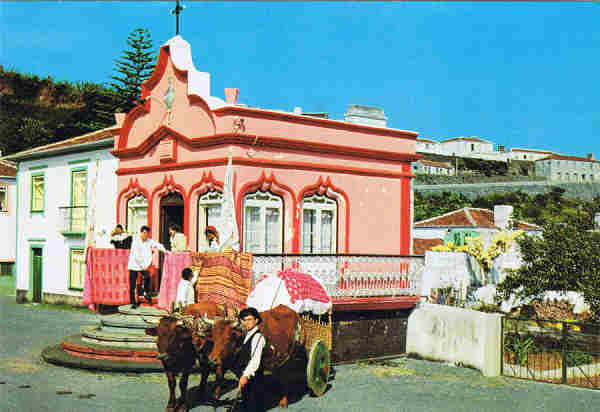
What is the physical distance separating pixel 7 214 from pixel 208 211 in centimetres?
2070

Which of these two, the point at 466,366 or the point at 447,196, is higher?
the point at 447,196

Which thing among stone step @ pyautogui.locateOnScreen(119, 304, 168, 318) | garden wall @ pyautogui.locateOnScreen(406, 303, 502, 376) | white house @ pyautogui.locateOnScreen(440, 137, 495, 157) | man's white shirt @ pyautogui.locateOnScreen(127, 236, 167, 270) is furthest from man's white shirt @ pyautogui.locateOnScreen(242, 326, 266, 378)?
white house @ pyautogui.locateOnScreen(440, 137, 495, 157)

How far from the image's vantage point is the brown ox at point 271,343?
8.94 meters

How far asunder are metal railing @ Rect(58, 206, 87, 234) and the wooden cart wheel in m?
14.0

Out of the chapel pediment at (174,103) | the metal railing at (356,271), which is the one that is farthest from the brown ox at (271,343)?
the chapel pediment at (174,103)

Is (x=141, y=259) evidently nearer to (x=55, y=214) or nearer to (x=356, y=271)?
(x=356, y=271)

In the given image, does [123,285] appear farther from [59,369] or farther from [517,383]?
[517,383]

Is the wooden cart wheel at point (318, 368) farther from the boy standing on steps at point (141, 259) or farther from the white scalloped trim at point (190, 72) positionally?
the white scalloped trim at point (190, 72)

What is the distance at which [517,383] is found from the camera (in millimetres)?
12648

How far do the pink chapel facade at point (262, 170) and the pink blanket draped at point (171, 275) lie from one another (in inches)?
71.7

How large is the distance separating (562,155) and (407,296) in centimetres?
8512

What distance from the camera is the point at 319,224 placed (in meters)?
16.5

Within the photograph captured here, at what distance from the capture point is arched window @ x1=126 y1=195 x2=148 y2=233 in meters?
17.7

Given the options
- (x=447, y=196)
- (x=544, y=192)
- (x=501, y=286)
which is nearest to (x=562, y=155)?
(x=544, y=192)
